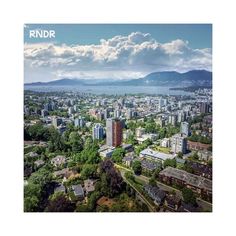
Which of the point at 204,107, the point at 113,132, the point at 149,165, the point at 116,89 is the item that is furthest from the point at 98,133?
the point at 204,107

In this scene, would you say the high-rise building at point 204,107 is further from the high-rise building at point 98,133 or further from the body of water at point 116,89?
the high-rise building at point 98,133

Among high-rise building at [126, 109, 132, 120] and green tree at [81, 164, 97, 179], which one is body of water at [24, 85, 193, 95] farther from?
green tree at [81, 164, 97, 179]

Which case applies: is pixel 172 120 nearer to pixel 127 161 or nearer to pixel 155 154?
pixel 155 154

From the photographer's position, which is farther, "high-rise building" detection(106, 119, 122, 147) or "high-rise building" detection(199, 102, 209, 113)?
"high-rise building" detection(106, 119, 122, 147)

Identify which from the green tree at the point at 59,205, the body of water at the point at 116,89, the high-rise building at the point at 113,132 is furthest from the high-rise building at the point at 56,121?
the green tree at the point at 59,205

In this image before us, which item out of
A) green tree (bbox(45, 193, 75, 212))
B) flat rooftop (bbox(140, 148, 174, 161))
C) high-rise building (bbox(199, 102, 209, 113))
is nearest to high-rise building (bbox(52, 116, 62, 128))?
green tree (bbox(45, 193, 75, 212))

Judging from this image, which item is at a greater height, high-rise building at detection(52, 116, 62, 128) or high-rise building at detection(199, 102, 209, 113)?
high-rise building at detection(199, 102, 209, 113)
